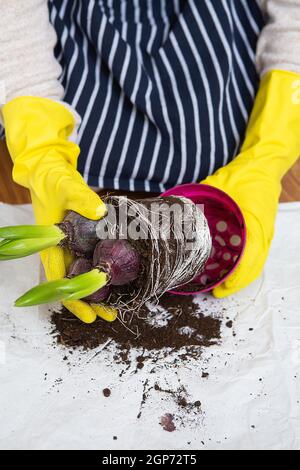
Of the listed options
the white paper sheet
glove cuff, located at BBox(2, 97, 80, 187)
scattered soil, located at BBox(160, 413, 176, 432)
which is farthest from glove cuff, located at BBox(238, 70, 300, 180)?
scattered soil, located at BBox(160, 413, 176, 432)

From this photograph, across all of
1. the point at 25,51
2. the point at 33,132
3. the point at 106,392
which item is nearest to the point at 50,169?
the point at 33,132

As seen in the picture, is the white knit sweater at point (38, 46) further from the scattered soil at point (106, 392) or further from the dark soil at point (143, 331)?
the scattered soil at point (106, 392)

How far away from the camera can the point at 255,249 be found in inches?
37.9

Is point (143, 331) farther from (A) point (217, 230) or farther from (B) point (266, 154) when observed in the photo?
(B) point (266, 154)

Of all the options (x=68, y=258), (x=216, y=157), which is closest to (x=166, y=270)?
(x=68, y=258)

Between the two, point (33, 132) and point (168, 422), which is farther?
point (33, 132)

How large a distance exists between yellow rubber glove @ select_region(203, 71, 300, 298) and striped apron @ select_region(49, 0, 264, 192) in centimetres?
7

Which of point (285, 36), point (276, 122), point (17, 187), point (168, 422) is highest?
point (285, 36)

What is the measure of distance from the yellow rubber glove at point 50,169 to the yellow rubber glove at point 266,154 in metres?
0.29

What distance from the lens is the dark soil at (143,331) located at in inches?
35.3

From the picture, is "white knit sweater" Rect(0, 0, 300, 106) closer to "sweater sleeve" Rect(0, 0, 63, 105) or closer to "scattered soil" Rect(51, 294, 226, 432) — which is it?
"sweater sleeve" Rect(0, 0, 63, 105)

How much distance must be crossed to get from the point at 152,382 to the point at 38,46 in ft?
2.03

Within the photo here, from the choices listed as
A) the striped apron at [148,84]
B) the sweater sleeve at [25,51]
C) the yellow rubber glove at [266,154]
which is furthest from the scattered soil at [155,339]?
the sweater sleeve at [25,51]

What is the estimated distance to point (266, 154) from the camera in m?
1.07
